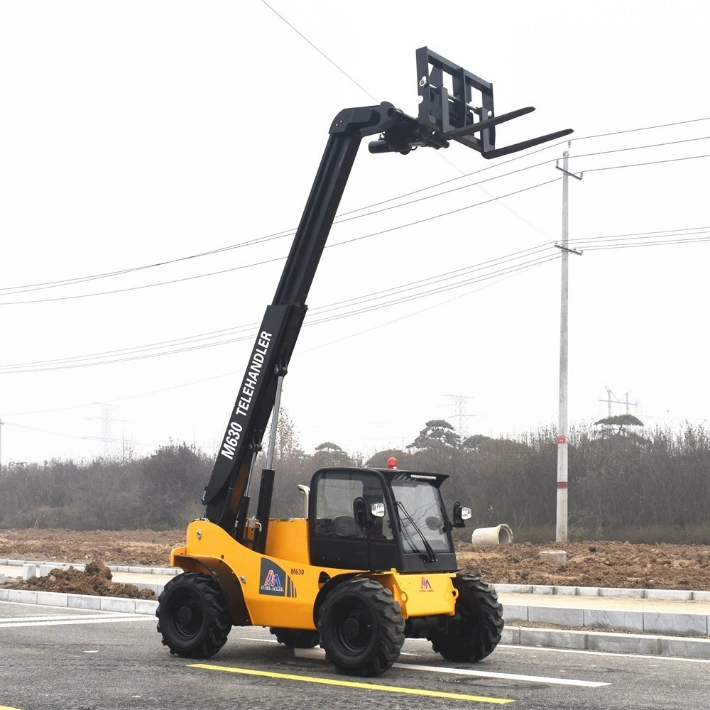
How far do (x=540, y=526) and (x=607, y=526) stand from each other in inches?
94.5

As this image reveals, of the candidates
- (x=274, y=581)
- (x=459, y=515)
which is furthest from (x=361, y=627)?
(x=459, y=515)

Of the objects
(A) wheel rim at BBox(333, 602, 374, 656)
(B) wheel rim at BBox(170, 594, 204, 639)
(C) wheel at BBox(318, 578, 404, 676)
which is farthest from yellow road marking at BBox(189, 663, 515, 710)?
(B) wheel rim at BBox(170, 594, 204, 639)

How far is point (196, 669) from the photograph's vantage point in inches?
363

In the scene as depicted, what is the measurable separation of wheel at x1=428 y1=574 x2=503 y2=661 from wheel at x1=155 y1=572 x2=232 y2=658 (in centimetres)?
205

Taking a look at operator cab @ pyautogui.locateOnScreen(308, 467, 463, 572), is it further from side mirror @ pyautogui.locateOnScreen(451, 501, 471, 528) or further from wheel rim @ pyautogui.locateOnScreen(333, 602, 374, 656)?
wheel rim @ pyautogui.locateOnScreen(333, 602, 374, 656)

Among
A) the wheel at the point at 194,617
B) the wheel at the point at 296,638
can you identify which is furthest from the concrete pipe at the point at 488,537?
the wheel at the point at 194,617

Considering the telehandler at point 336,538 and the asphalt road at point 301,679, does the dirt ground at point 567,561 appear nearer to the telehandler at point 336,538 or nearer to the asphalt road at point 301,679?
the asphalt road at point 301,679

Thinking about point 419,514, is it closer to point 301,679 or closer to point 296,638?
Answer: point 301,679

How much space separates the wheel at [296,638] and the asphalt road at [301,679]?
100 mm

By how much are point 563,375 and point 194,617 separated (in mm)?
19726

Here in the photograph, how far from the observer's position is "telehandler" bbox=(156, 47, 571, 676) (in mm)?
9062

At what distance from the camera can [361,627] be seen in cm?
882

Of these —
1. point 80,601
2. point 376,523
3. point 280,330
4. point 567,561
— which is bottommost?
point 80,601

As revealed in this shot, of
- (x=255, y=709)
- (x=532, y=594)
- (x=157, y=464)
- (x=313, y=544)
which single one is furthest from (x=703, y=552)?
(x=157, y=464)
